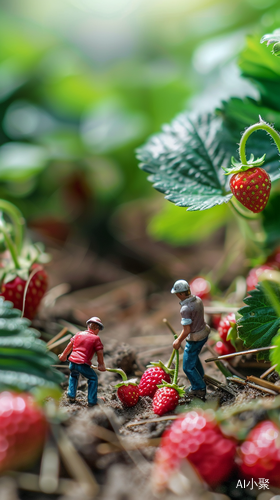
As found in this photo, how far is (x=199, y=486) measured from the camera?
593 mm

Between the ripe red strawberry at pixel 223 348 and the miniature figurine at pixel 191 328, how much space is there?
0.46 feet

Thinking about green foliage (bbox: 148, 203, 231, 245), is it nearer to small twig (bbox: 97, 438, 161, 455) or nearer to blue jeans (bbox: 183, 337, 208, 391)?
blue jeans (bbox: 183, 337, 208, 391)

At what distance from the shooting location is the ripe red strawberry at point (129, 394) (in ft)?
2.56

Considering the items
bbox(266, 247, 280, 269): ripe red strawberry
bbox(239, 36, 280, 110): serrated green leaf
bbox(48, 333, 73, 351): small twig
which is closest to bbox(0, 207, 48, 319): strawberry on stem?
bbox(48, 333, 73, 351): small twig

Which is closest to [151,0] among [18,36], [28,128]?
[18,36]

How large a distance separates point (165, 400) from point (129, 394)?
8 cm

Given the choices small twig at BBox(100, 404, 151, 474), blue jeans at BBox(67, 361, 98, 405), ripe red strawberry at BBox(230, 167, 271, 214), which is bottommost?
small twig at BBox(100, 404, 151, 474)

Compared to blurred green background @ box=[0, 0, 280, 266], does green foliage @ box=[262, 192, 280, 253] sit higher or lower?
lower

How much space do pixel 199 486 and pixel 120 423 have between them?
0.20m

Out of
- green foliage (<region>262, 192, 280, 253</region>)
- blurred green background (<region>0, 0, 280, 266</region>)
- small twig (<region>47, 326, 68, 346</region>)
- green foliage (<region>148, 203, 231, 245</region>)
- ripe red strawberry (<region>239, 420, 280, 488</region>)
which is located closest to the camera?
ripe red strawberry (<region>239, 420, 280, 488</region>)

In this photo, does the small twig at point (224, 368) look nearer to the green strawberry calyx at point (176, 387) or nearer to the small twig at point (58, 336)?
the green strawberry calyx at point (176, 387)

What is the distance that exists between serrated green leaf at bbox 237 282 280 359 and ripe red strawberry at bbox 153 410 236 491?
0.22 meters

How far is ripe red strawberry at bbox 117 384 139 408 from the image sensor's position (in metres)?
0.78

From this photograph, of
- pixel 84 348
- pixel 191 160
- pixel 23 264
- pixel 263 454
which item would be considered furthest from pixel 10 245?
pixel 263 454
